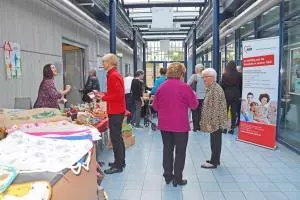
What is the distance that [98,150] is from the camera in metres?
5.41

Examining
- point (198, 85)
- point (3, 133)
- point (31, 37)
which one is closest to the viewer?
point (3, 133)

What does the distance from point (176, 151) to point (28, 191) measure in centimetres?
261

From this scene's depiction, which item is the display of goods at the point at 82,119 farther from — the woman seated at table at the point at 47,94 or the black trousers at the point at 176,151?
the black trousers at the point at 176,151

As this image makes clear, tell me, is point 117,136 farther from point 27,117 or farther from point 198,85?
point 198,85

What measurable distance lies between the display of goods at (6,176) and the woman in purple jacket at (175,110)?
7.73 ft

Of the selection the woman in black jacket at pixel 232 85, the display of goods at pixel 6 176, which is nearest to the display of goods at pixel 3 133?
the display of goods at pixel 6 176

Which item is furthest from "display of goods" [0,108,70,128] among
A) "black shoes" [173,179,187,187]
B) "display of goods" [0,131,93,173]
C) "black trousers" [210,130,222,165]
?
"black trousers" [210,130,222,165]

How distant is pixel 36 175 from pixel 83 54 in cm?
837

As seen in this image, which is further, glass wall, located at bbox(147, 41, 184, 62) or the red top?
A: glass wall, located at bbox(147, 41, 184, 62)

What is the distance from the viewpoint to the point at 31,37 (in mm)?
5375

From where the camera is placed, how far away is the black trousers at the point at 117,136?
4211mm

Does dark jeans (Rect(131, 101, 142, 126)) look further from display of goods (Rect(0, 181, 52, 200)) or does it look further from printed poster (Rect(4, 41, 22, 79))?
display of goods (Rect(0, 181, 52, 200))

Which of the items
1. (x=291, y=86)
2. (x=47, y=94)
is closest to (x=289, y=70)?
(x=291, y=86)

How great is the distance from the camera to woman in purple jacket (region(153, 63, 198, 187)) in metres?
3.67
